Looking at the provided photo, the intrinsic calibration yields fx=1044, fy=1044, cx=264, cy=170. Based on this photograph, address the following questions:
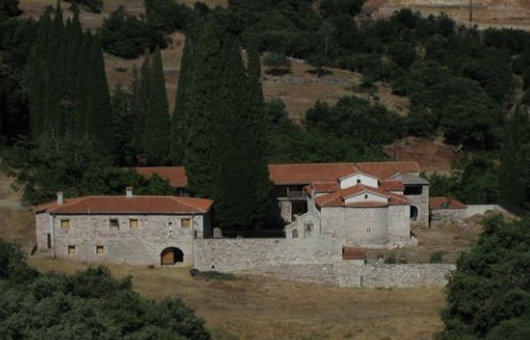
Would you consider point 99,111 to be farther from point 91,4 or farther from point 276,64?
point 91,4

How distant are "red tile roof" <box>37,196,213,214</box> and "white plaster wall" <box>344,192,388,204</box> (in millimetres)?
6826

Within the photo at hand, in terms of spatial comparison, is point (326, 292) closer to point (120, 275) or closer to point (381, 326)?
point (381, 326)

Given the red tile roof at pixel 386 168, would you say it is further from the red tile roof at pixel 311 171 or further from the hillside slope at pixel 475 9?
the hillside slope at pixel 475 9

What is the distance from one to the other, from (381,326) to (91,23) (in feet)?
227

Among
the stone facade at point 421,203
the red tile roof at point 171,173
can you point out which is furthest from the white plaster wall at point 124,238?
the stone facade at point 421,203

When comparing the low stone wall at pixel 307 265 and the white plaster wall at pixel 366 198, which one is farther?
the white plaster wall at pixel 366 198

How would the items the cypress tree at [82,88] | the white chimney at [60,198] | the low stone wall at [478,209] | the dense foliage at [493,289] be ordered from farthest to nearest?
the cypress tree at [82,88] < the low stone wall at [478,209] < the white chimney at [60,198] < the dense foliage at [493,289]

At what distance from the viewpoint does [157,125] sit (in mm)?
62906

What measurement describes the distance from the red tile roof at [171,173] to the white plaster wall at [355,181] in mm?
8218

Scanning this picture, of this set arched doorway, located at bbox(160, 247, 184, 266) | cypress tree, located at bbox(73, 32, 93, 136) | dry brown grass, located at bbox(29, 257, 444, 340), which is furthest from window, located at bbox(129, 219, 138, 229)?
cypress tree, located at bbox(73, 32, 93, 136)

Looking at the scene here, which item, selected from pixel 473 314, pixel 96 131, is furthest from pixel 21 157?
pixel 473 314

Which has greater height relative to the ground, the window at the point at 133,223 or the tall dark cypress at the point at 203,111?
the tall dark cypress at the point at 203,111

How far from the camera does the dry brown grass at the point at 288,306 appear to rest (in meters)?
38.8

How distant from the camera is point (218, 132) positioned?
50.3 metres
